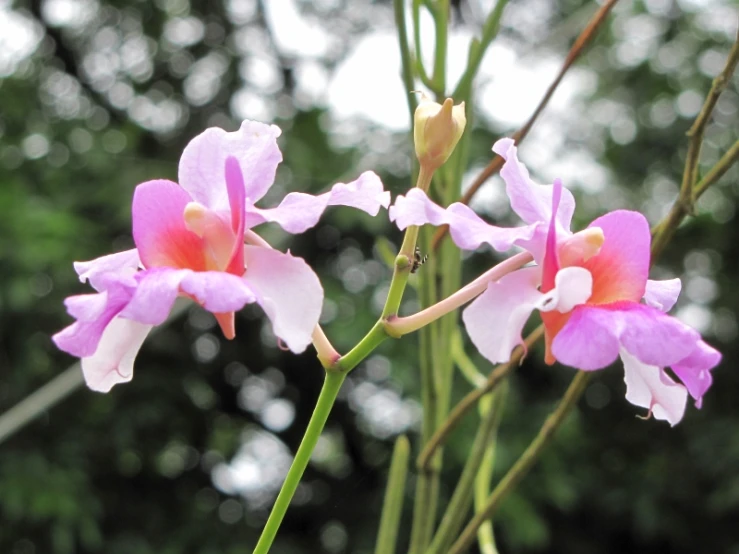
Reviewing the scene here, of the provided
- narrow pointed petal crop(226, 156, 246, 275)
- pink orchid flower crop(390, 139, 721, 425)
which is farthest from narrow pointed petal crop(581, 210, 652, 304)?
narrow pointed petal crop(226, 156, 246, 275)

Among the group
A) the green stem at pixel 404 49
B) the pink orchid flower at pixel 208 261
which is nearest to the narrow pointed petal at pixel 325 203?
the pink orchid flower at pixel 208 261

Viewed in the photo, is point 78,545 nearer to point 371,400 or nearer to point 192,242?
point 371,400

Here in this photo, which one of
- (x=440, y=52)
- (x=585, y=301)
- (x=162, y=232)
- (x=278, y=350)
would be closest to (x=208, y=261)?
(x=162, y=232)

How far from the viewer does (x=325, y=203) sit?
26 cm

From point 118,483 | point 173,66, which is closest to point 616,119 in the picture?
point 173,66

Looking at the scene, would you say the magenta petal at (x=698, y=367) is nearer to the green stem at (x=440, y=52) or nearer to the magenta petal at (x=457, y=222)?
the magenta petal at (x=457, y=222)

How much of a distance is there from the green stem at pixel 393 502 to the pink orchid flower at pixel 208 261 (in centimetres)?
18

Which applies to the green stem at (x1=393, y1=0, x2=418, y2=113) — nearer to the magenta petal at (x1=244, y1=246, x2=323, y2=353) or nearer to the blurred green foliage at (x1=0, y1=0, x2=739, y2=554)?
the magenta petal at (x1=244, y1=246, x2=323, y2=353)

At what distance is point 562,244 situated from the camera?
0.27m

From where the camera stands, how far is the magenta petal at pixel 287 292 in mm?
240

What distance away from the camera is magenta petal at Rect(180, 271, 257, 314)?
23cm

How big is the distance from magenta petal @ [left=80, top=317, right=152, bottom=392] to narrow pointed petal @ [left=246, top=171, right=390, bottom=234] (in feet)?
0.18

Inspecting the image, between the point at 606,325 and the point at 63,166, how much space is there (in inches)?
82.8

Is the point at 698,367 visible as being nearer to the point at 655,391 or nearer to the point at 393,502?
the point at 655,391
